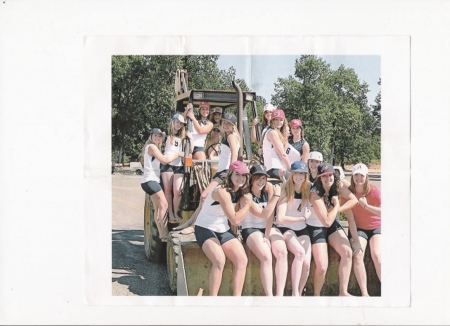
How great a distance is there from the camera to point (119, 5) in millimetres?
4367

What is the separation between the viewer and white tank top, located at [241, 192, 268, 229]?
4.24 m

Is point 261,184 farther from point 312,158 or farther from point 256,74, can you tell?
point 256,74

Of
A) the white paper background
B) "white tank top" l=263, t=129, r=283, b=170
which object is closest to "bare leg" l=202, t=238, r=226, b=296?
the white paper background

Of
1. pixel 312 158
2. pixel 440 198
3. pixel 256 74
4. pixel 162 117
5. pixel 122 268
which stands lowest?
pixel 122 268

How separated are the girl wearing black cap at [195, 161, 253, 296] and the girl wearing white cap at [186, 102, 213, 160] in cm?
56

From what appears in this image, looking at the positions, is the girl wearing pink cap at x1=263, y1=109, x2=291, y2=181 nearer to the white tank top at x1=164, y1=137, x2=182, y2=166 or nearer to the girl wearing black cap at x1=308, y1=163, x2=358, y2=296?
the girl wearing black cap at x1=308, y1=163, x2=358, y2=296

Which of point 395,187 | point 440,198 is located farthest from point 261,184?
point 440,198

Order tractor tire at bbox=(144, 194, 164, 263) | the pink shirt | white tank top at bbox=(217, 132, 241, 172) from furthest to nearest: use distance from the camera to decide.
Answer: tractor tire at bbox=(144, 194, 164, 263) < the pink shirt < white tank top at bbox=(217, 132, 241, 172)

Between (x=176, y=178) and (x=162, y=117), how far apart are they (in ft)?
1.66

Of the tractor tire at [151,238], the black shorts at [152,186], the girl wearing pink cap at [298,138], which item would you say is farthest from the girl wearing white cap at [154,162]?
the girl wearing pink cap at [298,138]

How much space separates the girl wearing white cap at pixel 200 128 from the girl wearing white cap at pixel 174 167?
9 cm

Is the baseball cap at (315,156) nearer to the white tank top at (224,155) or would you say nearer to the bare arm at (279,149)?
the bare arm at (279,149)

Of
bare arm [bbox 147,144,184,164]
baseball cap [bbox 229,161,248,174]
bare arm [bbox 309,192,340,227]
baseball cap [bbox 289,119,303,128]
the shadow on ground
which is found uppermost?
baseball cap [bbox 289,119,303,128]
